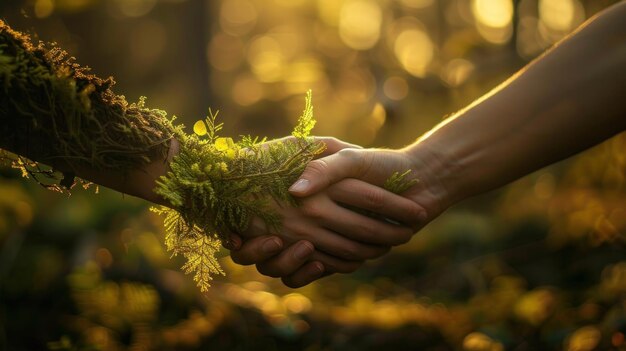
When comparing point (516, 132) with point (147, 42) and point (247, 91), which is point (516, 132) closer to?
point (247, 91)

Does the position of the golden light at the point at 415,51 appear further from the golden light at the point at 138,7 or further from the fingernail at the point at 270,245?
the golden light at the point at 138,7

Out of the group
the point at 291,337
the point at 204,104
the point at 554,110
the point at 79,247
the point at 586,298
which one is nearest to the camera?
the point at 554,110

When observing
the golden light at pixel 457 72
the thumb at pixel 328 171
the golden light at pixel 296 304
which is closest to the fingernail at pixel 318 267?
the thumb at pixel 328 171

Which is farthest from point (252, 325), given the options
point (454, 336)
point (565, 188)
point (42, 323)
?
point (565, 188)

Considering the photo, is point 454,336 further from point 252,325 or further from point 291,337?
point 252,325

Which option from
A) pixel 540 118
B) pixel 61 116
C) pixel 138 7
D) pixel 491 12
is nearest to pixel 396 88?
pixel 491 12

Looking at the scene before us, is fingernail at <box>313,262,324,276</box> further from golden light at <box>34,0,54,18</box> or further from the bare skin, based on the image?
golden light at <box>34,0,54,18</box>
